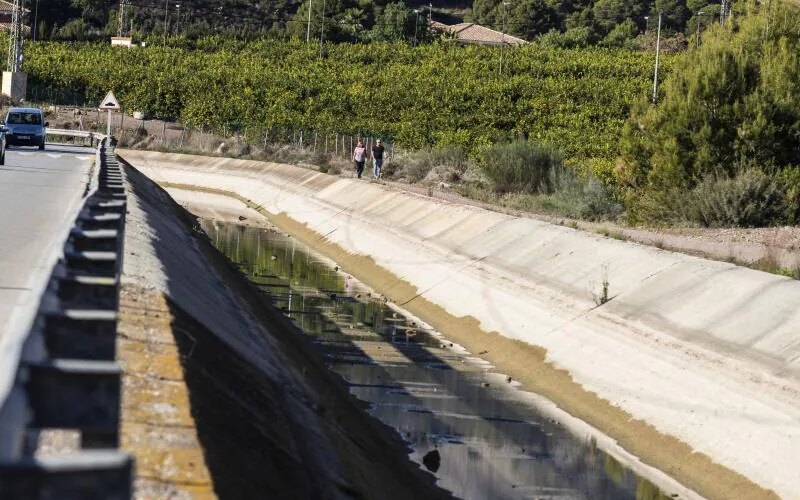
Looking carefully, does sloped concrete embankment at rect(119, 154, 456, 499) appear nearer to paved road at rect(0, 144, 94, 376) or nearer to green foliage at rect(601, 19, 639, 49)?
paved road at rect(0, 144, 94, 376)

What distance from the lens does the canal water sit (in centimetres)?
1507

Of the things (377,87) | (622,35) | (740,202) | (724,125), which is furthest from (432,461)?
(622,35)

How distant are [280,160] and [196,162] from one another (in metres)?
5.12

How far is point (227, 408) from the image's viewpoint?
1020cm

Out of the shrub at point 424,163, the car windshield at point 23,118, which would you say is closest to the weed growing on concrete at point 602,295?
the shrub at point 424,163

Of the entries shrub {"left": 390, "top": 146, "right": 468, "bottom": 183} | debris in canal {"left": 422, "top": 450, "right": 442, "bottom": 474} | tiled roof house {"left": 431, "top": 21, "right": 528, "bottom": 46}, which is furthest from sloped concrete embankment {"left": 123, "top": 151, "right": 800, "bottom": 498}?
tiled roof house {"left": 431, "top": 21, "right": 528, "bottom": 46}

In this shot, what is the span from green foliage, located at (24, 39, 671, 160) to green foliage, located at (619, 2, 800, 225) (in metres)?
28.6

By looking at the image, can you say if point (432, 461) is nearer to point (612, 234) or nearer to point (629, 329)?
point (629, 329)

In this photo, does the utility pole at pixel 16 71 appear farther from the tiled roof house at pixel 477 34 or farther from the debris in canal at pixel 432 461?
the debris in canal at pixel 432 461

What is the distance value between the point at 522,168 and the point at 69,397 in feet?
162

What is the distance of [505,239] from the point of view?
3136 centimetres

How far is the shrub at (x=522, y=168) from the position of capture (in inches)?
2069

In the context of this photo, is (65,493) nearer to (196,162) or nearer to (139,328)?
(139,328)

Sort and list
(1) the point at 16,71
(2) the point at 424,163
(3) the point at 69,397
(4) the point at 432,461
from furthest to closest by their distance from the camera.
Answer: (1) the point at 16,71
(2) the point at 424,163
(4) the point at 432,461
(3) the point at 69,397
